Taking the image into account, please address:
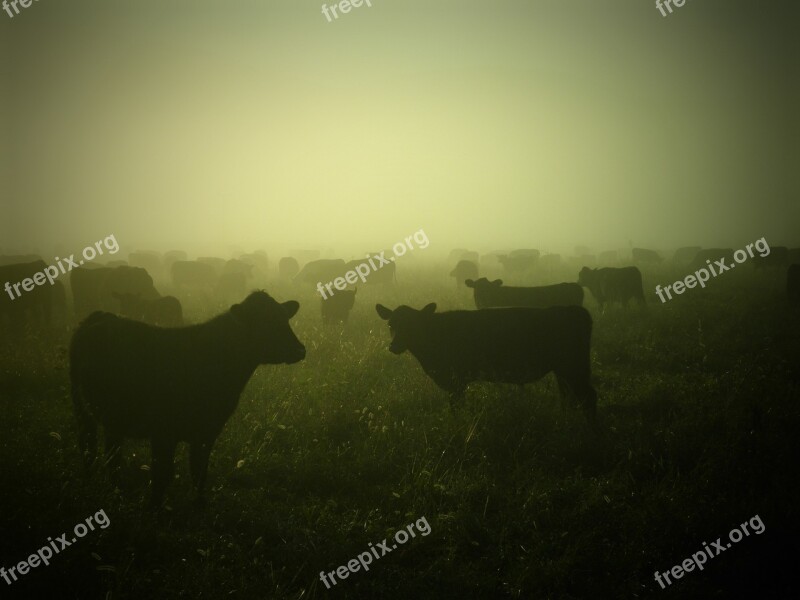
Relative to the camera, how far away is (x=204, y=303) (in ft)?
53.2

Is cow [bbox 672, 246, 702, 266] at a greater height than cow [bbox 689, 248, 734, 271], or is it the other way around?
cow [bbox 689, 248, 734, 271]

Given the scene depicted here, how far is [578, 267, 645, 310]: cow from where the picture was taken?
14.9 meters

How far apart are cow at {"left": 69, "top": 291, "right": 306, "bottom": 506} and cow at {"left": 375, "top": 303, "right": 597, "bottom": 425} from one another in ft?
8.65

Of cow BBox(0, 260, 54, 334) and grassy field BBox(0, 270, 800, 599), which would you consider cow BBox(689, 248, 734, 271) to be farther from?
cow BBox(0, 260, 54, 334)

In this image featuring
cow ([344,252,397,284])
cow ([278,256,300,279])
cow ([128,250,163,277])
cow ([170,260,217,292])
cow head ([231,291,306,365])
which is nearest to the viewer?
cow head ([231,291,306,365])

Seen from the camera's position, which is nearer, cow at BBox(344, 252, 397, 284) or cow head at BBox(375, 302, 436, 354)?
cow head at BBox(375, 302, 436, 354)

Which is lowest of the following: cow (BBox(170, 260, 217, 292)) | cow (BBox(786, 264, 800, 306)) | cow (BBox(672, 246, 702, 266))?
cow (BBox(672, 246, 702, 266))

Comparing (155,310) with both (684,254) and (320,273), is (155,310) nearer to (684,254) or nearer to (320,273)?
(320,273)

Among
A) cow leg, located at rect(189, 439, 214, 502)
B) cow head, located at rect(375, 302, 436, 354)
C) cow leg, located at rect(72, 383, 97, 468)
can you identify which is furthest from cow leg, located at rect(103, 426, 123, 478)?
cow head, located at rect(375, 302, 436, 354)

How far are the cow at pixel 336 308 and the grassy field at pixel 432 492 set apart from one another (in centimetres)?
506

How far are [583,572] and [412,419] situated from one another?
3110 mm

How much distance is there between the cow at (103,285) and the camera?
47.0ft

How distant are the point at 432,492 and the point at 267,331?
2598 millimetres

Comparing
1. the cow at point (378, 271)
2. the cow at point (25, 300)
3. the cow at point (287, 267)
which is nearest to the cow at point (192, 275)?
the cow at point (287, 267)
